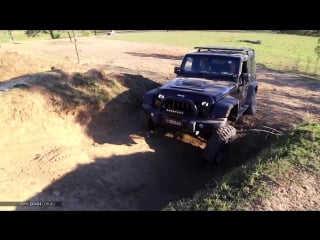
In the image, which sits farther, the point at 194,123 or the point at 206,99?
the point at 206,99

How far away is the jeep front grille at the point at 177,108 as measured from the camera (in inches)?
297

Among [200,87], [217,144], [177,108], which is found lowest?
[217,144]

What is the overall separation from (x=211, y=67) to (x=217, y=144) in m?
2.48

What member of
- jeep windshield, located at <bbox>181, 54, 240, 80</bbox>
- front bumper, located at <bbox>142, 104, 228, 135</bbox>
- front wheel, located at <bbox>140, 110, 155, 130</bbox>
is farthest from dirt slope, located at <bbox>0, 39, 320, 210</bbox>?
jeep windshield, located at <bbox>181, 54, 240, 80</bbox>

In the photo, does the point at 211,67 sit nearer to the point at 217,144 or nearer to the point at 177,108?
the point at 177,108

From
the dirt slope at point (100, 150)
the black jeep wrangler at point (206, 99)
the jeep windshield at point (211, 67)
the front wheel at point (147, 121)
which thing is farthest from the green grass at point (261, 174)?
the front wheel at point (147, 121)

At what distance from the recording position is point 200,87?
7.91 m

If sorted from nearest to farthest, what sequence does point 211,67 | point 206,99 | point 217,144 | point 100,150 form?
point 217,144 < point 206,99 < point 100,150 < point 211,67

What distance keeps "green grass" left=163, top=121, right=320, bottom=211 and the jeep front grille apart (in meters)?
1.75

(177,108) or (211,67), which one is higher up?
(211,67)

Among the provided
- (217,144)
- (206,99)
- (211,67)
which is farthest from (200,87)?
(217,144)

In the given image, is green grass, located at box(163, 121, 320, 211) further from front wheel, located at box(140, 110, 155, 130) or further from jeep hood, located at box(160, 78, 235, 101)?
front wheel, located at box(140, 110, 155, 130)

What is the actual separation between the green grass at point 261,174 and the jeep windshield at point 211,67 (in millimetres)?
2159
